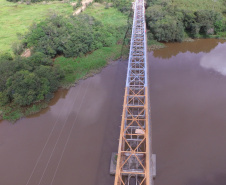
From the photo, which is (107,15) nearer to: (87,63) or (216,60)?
(87,63)

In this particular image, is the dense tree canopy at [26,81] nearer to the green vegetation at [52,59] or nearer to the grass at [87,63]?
the green vegetation at [52,59]

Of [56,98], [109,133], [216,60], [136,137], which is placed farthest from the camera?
[216,60]

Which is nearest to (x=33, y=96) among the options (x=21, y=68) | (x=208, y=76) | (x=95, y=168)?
(x=21, y=68)

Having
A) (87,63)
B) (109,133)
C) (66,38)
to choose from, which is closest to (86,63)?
(87,63)

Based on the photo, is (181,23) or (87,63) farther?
(181,23)

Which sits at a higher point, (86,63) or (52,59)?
(52,59)

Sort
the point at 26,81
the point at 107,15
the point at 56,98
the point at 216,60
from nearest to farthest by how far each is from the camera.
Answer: the point at 26,81, the point at 56,98, the point at 216,60, the point at 107,15

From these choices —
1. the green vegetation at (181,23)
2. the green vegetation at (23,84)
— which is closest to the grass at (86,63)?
the green vegetation at (23,84)
